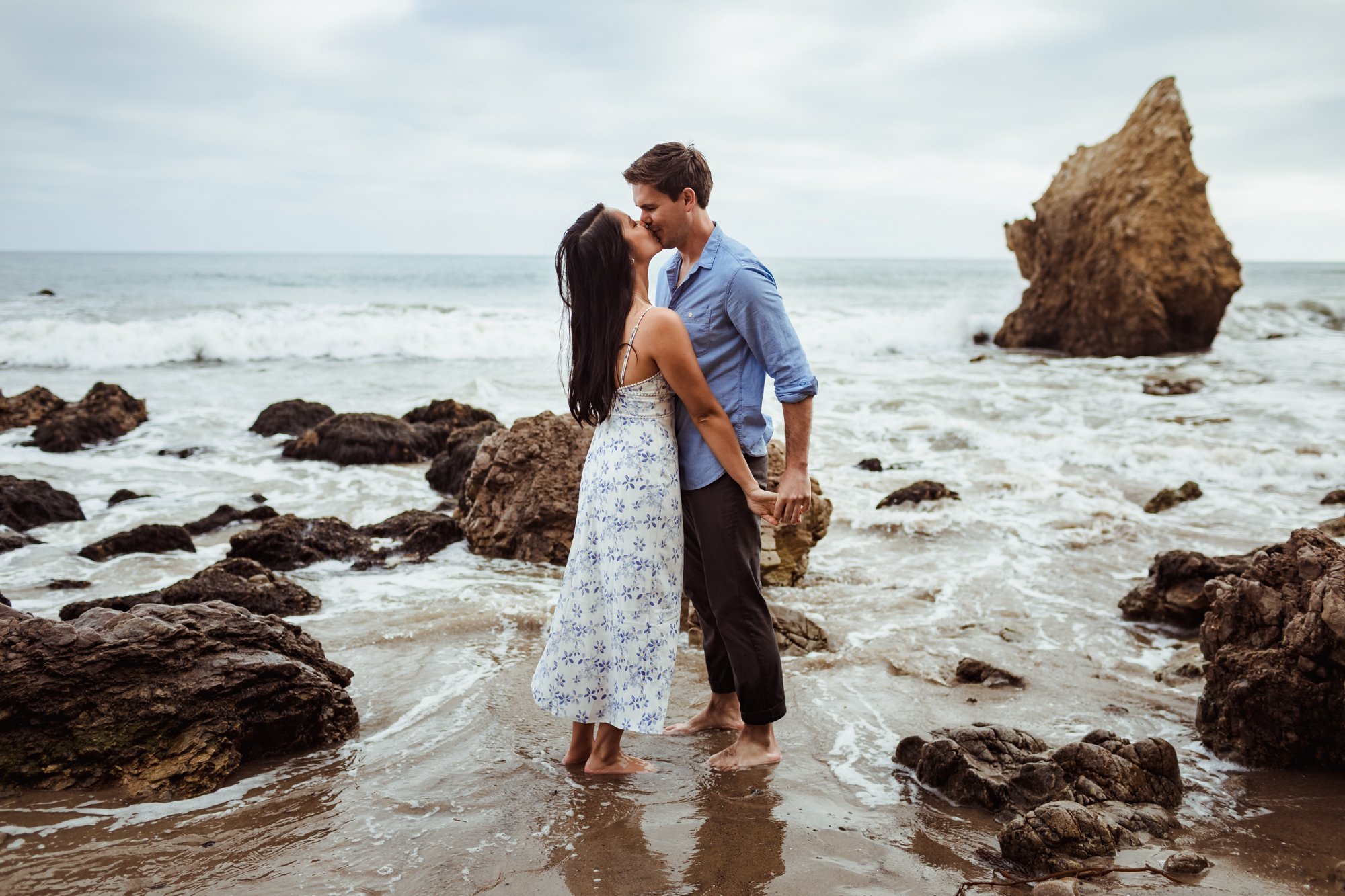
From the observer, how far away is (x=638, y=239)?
11.0 feet

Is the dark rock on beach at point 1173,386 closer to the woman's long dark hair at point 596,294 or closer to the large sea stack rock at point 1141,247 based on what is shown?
the large sea stack rock at point 1141,247

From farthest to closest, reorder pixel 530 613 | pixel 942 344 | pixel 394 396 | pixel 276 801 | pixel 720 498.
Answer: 1. pixel 942 344
2. pixel 394 396
3. pixel 530 613
4. pixel 720 498
5. pixel 276 801

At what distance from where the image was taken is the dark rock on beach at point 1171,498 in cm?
849

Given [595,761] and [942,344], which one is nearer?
[595,761]

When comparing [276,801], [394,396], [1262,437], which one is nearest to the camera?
[276,801]

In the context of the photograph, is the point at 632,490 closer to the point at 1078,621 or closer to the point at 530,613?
the point at 530,613

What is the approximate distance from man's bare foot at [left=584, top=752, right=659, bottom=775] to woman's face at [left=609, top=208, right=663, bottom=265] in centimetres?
182

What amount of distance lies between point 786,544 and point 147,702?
4016mm

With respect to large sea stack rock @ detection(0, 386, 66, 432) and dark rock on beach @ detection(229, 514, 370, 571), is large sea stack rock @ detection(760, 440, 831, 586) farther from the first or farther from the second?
large sea stack rock @ detection(0, 386, 66, 432)

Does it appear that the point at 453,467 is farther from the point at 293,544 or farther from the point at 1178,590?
the point at 1178,590

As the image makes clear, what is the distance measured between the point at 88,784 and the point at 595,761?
1.74 metres

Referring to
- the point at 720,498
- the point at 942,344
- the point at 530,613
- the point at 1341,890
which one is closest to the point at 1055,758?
the point at 1341,890

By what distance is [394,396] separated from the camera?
52.5ft

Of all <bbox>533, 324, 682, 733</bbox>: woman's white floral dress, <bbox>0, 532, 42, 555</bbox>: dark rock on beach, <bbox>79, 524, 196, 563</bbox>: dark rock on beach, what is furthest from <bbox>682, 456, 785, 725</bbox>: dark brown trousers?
<bbox>0, 532, 42, 555</bbox>: dark rock on beach
